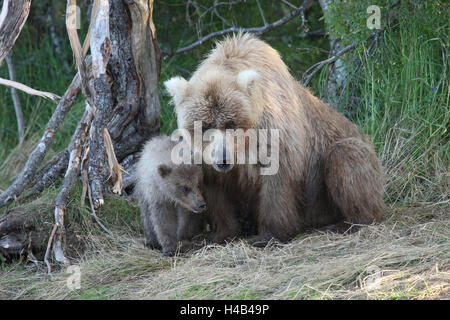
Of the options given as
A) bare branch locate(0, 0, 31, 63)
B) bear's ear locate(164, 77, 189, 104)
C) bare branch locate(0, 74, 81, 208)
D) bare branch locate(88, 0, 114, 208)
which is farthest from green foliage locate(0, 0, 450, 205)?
bare branch locate(0, 0, 31, 63)

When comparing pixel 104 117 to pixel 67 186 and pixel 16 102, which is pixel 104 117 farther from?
pixel 16 102

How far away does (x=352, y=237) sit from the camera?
5148mm

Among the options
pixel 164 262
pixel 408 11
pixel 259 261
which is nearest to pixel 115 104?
pixel 164 262

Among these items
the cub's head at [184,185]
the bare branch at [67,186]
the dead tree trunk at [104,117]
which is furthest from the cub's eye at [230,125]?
the bare branch at [67,186]

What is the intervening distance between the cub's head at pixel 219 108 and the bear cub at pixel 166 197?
43 cm

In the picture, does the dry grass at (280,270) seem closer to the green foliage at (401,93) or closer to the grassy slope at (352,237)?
the grassy slope at (352,237)

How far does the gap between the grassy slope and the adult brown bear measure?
0.98 feet

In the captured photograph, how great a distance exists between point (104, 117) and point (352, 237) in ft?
7.39

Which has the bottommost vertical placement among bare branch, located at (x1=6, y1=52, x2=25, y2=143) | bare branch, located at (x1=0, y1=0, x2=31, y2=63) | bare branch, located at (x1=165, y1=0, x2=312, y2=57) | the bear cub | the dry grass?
the dry grass

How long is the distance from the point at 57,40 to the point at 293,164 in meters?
4.57

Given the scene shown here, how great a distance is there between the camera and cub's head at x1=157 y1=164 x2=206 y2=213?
527 cm

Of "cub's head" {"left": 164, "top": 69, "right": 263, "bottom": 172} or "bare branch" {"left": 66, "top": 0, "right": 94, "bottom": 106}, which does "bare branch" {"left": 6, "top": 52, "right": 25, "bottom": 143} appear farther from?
"cub's head" {"left": 164, "top": 69, "right": 263, "bottom": 172}

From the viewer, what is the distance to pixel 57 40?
8.54 meters
